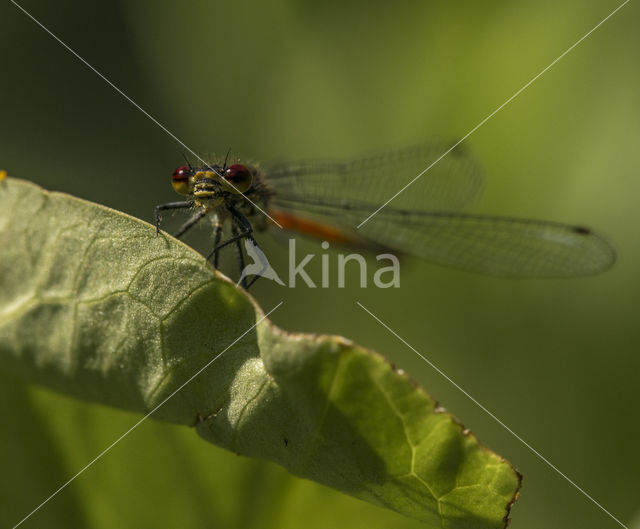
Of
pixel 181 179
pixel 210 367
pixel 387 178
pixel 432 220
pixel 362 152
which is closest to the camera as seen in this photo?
pixel 210 367

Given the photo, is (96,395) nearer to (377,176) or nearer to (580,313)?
(580,313)

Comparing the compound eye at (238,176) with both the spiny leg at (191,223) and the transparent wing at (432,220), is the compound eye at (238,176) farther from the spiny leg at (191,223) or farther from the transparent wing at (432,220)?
the transparent wing at (432,220)

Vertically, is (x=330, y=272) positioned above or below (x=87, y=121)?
below

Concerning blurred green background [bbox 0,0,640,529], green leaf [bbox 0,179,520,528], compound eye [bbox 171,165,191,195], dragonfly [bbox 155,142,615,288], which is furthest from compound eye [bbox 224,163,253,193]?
green leaf [bbox 0,179,520,528]

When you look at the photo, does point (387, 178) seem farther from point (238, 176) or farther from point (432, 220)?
point (238, 176)

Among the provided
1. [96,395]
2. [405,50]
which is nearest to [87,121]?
[405,50]

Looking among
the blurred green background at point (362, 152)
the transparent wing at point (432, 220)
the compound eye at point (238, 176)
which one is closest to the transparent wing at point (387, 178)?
the transparent wing at point (432, 220)

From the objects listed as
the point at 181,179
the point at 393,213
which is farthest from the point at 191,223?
the point at 393,213
